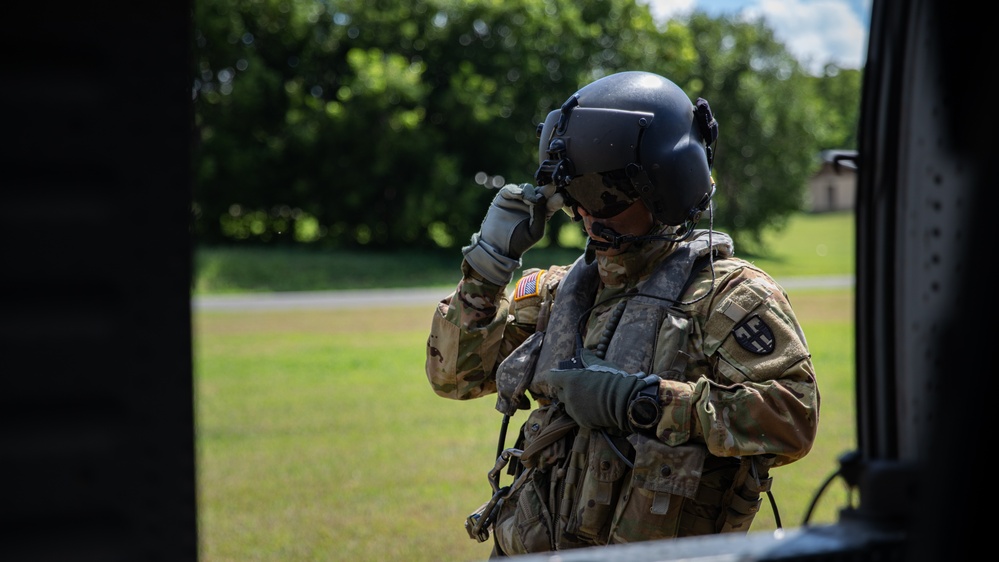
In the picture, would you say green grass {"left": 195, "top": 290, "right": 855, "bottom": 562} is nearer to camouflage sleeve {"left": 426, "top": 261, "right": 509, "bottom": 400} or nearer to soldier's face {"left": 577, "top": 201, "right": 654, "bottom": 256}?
camouflage sleeve {"left": 426, "top": 261, "right": 509, "bottom": 400}

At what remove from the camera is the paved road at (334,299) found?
70.4 feet

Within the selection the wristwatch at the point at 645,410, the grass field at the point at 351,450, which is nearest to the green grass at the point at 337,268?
the grass field at the point at 351,450

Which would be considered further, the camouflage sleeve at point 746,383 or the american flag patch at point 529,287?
the american flag patch at point 529,287

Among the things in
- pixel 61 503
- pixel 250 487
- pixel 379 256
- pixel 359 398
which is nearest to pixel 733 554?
pixel 61 503

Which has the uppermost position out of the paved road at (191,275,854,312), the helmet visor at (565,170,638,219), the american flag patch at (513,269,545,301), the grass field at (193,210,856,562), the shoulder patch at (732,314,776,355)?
the helmet visor at (565,170,638,219)

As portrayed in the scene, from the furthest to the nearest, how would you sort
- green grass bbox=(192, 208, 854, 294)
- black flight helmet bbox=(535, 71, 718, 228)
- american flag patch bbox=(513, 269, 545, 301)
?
green grass bbox=(192, 208, 854, 294), american flag patch bbox=(513, 269, 545, 301), black flight helmet bbox=(535, 71, 718, 228)

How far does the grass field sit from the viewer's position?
6.38 metres

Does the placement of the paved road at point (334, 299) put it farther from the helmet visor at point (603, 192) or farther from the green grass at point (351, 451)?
A: the helmet visor at point (603, 192)

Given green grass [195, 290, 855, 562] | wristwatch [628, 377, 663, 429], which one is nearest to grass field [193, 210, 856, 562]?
green grass [195, 290, 855, 562]

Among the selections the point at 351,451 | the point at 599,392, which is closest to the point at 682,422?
the point at 599,392

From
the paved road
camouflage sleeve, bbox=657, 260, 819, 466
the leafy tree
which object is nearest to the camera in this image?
camouflage sleeve, bbox=657, 260, 819, 466

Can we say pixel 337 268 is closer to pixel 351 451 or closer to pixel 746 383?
pixel 351 451

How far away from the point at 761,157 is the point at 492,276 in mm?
36856

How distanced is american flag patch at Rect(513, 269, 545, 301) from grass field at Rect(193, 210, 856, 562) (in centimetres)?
112
